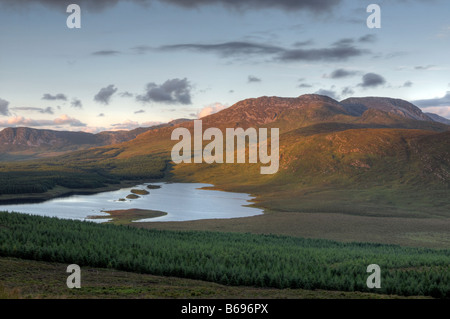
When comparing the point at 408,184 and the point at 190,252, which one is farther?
the point at 408,184

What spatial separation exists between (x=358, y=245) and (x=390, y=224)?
30.6 metres

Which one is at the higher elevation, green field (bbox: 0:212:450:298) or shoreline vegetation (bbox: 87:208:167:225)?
green field (bbox: 0:212:450:298)

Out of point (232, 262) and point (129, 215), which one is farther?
point (129, 215)

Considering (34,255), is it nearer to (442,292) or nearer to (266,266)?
(266,266)

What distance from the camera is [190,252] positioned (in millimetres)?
40812

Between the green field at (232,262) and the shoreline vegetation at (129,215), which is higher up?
the green field at (232,262)

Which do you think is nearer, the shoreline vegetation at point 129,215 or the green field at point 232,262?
the green field at point 232,262

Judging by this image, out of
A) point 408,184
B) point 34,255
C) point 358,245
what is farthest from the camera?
point 408,184

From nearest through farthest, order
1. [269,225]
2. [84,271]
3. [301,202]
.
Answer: [84,271] → [269,225] → [301,202]

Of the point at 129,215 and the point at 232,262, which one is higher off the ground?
the point at 232,262

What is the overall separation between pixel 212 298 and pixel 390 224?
7471 centimetres

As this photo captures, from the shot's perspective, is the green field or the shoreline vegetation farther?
the shoreline vegetation
